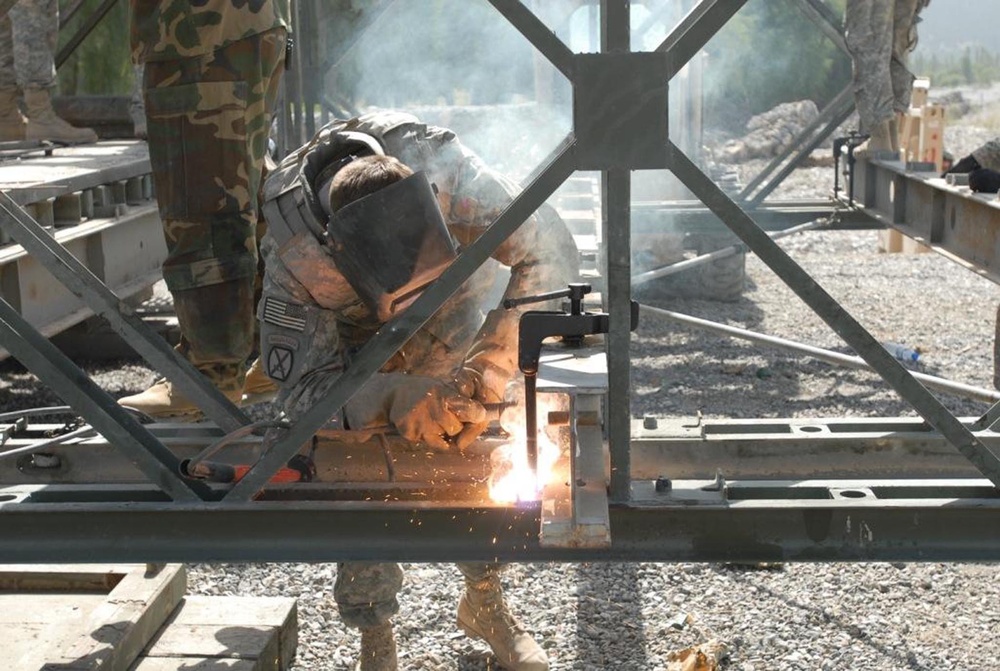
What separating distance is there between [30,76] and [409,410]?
639cm

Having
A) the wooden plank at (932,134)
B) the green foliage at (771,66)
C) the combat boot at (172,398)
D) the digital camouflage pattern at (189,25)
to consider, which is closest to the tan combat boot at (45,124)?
the digital camouflage pattern at (189,25)

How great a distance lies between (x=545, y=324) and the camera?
8.54ft

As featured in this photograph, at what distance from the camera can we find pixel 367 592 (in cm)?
378

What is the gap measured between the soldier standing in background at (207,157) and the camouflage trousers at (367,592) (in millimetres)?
962

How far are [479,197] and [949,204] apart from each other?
377 centimetres

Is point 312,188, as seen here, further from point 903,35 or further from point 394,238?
point 903,35

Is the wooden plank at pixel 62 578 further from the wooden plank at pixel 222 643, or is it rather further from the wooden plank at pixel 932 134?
the wooden plank at pixel 932 134

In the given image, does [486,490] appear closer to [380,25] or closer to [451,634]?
[451,634]

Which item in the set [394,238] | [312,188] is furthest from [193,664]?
[394,238]

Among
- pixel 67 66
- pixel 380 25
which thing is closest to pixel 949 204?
pixel 380 25

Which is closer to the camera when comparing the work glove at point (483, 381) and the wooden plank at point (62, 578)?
the work glove at point (483, 381)

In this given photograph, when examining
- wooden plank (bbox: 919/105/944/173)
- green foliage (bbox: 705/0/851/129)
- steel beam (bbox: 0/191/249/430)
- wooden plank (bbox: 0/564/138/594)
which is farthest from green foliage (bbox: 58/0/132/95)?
steel beam (bbox: 0/191/249/430)

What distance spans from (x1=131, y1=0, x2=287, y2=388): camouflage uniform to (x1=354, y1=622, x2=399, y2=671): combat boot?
1039 mm

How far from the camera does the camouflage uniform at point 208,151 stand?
429 cm
